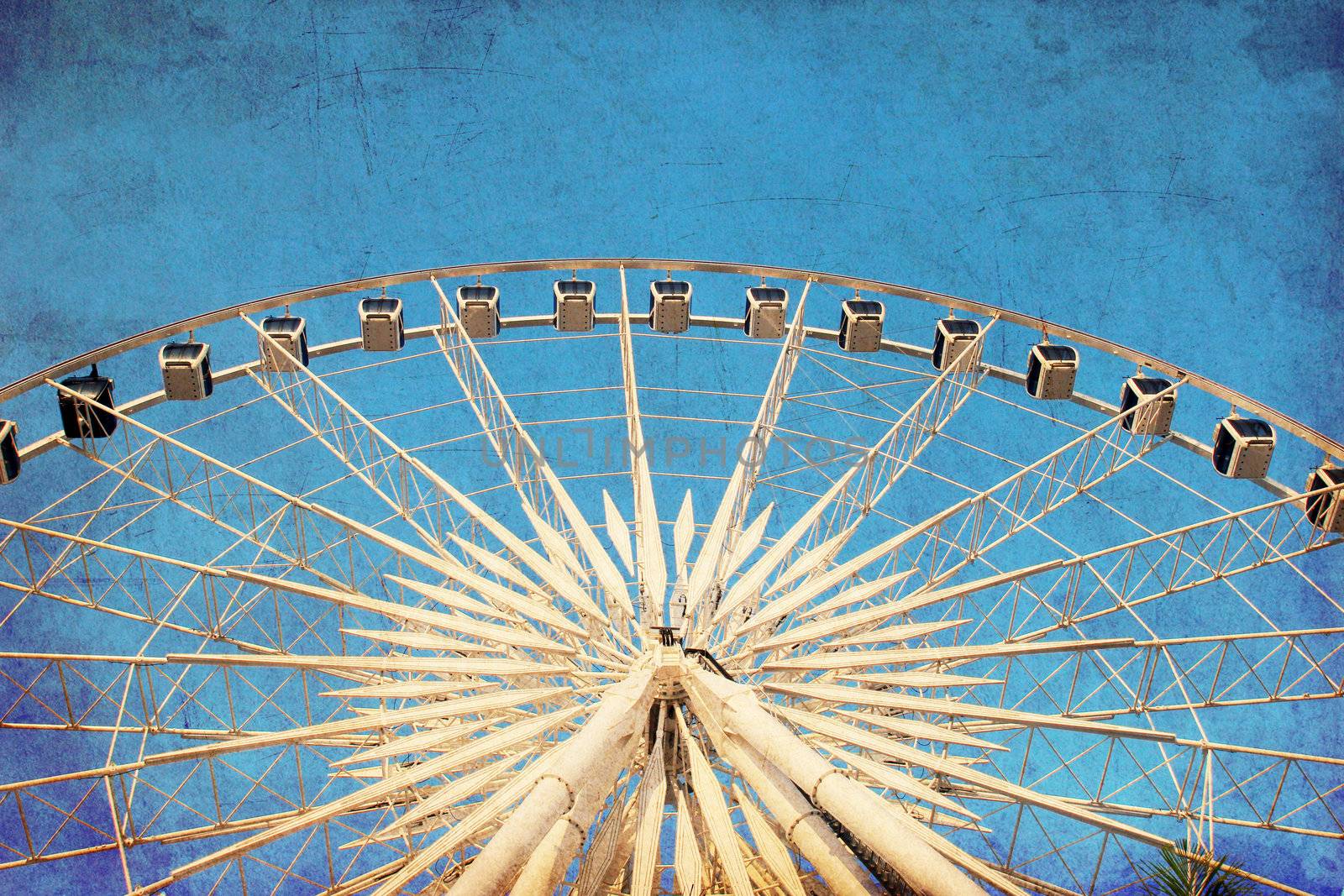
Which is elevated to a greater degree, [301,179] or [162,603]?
[301,179]

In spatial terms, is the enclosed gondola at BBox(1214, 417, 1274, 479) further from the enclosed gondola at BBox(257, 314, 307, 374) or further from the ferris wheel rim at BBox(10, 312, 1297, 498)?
the enclosed gondola at BBox(257, 314, 307, 374)

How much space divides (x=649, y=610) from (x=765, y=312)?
35.5 feet

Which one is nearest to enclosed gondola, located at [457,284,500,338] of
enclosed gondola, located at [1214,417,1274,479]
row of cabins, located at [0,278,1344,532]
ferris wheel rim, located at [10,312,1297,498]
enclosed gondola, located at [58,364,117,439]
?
row of cabins, located at [0,278,1344,532]

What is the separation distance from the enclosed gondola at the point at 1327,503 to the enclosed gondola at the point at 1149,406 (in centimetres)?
354

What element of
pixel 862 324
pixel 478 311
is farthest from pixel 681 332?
pixel 478 311

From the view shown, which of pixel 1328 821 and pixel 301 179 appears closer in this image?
pixel 1328 821

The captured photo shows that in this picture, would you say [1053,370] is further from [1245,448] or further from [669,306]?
[669,306]

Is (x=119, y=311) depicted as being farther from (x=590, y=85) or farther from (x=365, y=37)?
(x=590, y=85)

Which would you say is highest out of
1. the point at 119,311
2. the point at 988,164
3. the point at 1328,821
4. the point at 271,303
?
the point at 988,164

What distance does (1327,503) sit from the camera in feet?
101

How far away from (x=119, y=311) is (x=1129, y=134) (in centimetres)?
3621

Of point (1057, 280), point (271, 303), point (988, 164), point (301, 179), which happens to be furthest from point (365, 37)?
point (1057, 280)

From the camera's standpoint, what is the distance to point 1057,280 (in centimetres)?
4988

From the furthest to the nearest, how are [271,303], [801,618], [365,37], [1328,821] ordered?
1. [365,37]
2. [1328,821]
3. [271,303]
4. [801,618]
